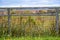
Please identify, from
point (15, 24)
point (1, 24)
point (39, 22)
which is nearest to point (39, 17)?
point (39, 22)

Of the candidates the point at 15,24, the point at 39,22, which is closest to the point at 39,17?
the point at 39,22

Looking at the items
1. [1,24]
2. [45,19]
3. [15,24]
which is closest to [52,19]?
[45,19]

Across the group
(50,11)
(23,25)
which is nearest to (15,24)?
(23,25)

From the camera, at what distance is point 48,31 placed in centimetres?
978

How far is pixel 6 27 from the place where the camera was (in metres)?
9.99

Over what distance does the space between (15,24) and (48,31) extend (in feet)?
5.08

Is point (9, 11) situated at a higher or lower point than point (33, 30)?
higher

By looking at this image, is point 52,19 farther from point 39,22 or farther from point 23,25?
point 23,25

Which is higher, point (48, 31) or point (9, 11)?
point (9, 11)

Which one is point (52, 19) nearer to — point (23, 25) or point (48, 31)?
point (48, 31)

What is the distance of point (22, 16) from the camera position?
396 inches

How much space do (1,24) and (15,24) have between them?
2.12 ft

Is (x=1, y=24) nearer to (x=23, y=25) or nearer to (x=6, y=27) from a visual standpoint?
(x=6, y=27)

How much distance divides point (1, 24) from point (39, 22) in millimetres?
1753
